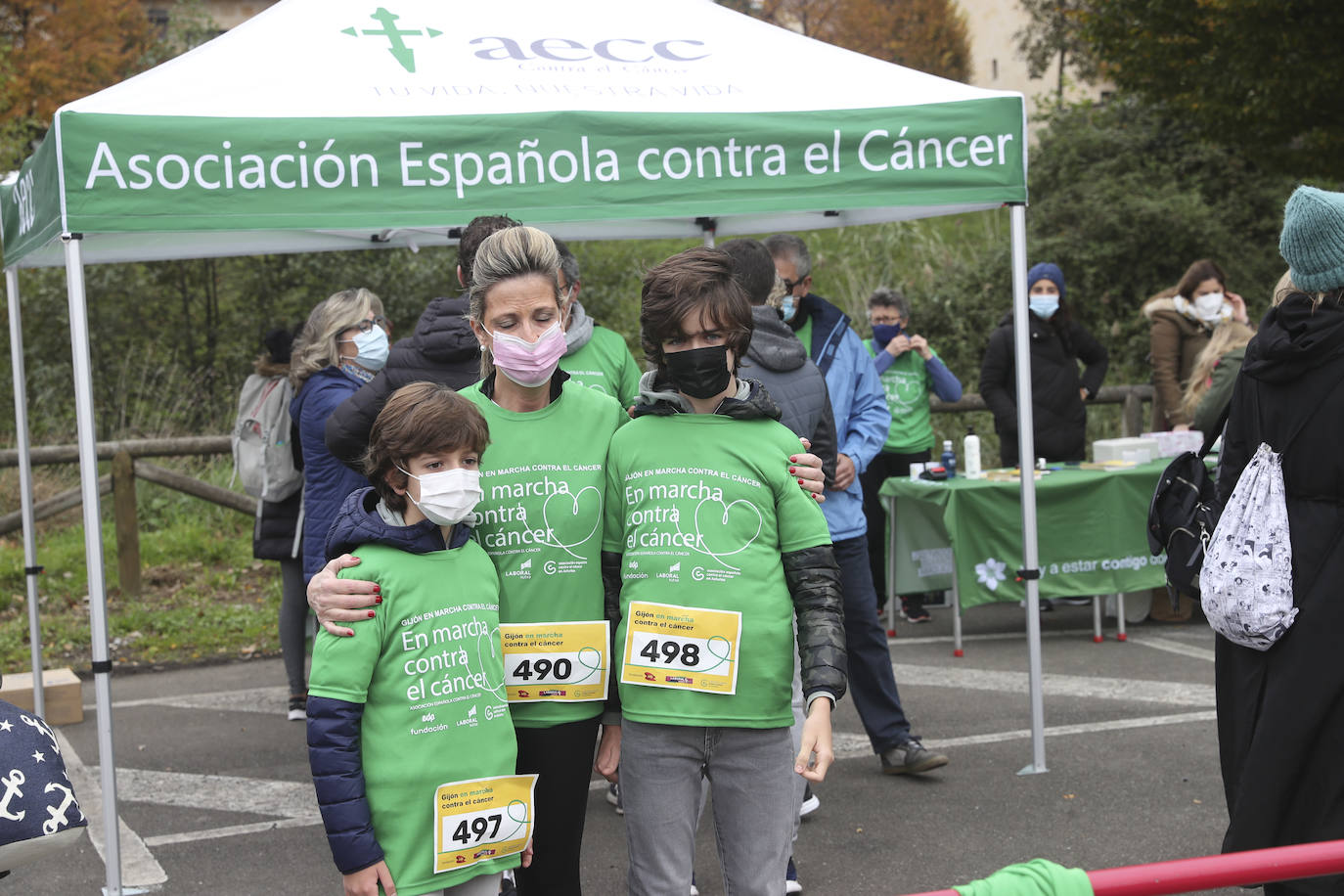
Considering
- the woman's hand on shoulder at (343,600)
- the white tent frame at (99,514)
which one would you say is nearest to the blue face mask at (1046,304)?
the white tent frame at (99,514)

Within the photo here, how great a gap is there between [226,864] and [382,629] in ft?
8.09

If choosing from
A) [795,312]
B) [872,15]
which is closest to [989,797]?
[795,312]

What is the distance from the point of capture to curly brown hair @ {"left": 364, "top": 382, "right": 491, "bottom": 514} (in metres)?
2.53

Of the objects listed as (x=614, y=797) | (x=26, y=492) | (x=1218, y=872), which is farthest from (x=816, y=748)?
(x=26, y=492)

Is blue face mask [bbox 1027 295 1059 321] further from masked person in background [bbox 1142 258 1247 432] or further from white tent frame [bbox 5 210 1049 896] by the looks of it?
white tent frame [bbox 5 210 1049 896]

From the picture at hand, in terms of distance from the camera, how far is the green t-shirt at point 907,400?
25.2ft

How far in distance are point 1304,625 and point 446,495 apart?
2.01m

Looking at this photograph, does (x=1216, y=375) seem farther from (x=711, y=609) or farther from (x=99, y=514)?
(x=99, y=514)

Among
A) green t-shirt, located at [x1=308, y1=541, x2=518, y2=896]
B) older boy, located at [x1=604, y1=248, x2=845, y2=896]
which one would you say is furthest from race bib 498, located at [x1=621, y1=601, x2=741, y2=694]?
green t-shirt, located at [x1=308, y1=541, x2=518, y2=896]

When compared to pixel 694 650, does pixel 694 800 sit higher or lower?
lower

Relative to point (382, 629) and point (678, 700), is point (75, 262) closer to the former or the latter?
point (382, 629)

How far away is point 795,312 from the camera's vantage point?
495 cm

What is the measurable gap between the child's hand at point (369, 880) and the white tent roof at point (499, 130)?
2.42 meters

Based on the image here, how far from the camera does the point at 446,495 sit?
252cm
